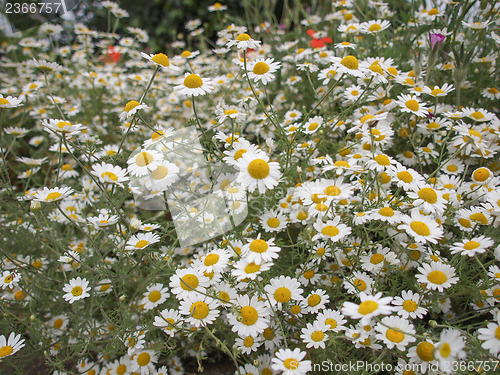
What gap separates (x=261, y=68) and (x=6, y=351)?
166cm

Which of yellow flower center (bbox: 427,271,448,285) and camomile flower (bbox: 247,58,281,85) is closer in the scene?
yellow flower center (bbox: 427,271,448,285)

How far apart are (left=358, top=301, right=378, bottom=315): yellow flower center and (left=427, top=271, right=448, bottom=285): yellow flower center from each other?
43 cm

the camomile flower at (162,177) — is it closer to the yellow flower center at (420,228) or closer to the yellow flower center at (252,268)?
the yellow flower center at (252,268)

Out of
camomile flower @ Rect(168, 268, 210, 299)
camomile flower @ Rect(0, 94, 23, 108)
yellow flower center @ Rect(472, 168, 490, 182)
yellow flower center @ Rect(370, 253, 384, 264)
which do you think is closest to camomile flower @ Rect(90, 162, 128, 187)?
camomile flower @ Rect(168, 268, 210, 299)

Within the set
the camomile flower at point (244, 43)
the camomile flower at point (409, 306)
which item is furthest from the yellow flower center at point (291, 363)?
the camomile flower at point (244, 43)

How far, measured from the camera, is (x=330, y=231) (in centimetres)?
128

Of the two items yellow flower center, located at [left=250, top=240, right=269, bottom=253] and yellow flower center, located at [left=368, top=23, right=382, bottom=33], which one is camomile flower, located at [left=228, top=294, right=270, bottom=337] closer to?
A: yellow flower center, located at [left=250, top=240, right=269, bottom=253]

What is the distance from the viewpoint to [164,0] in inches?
271

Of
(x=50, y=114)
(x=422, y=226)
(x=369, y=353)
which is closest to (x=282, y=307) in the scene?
(x=369, y=353)

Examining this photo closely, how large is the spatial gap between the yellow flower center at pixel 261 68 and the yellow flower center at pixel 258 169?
1.82 feet

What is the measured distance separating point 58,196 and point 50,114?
6.09ft

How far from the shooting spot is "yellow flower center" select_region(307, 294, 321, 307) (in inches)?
55.0

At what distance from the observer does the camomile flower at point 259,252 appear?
3.91 feet

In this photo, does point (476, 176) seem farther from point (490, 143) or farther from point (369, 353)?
point (369, 353)
